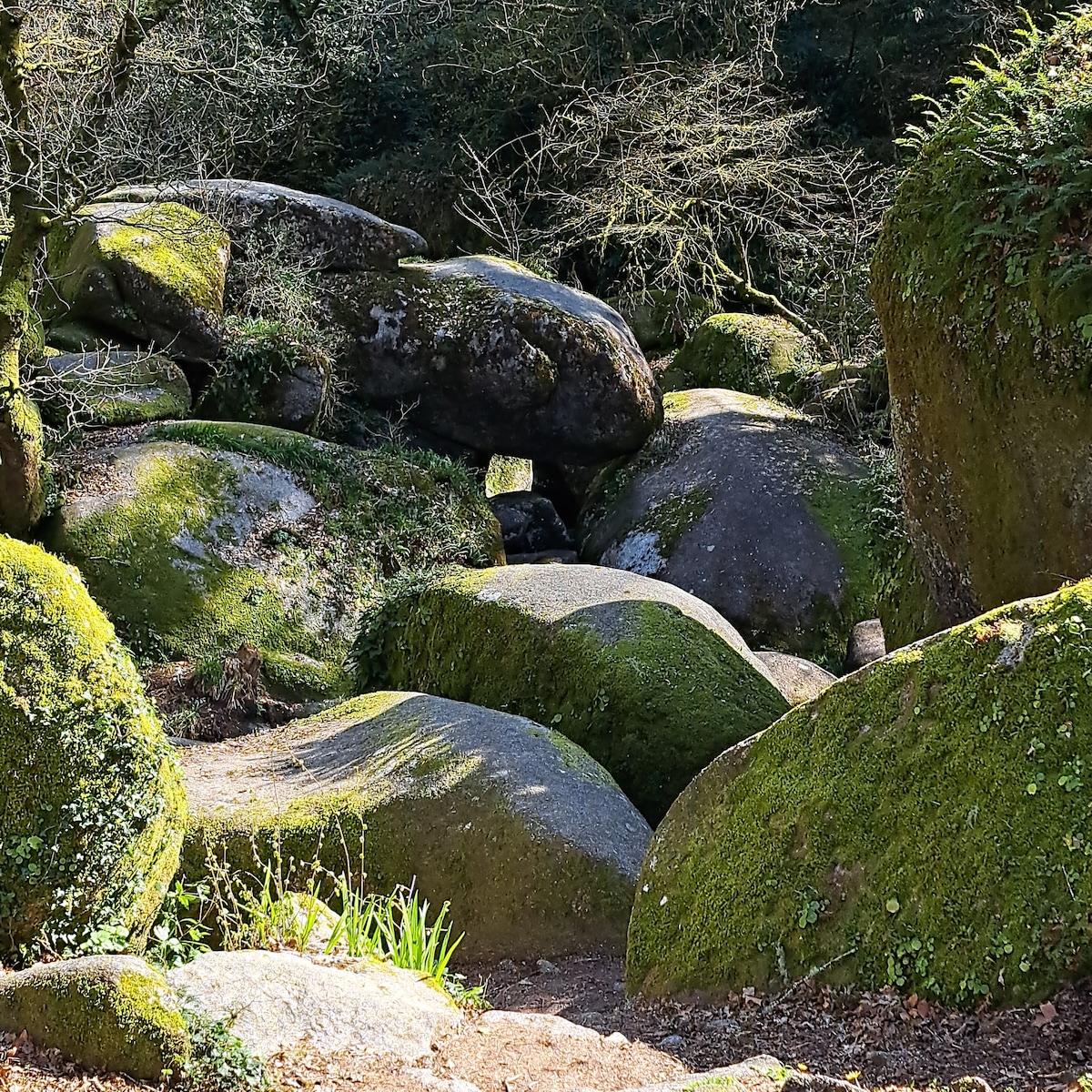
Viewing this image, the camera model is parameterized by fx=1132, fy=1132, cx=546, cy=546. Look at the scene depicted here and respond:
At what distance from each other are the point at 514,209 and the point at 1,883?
18.0 m

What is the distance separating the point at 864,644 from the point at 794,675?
6.12ft

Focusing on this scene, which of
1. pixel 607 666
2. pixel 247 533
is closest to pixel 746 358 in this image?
pixel 247 533

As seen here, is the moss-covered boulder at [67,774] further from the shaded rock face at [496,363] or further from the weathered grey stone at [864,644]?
the shaded rock face at [496,363]

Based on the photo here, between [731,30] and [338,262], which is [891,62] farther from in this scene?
[338,262]

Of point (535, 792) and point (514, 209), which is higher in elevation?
point (514, 209)

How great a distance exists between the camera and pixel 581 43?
833 inches

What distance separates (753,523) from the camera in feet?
45.6

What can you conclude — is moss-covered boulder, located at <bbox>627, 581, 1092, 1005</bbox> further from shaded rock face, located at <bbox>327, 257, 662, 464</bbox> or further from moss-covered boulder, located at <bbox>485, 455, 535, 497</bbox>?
moss-covered boulder, located at <bbox>485, 455, 535, 497</bbox>

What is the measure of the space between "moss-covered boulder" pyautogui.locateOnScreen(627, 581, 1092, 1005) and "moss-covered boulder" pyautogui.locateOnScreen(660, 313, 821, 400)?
1362 centimetres

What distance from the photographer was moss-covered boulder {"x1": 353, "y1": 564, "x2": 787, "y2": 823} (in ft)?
24.1

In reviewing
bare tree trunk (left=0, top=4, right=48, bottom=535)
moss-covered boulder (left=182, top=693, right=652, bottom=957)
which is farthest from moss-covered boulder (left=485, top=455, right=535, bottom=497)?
moss-covered boulder (left=182, top=693, right=652, bottom=957)

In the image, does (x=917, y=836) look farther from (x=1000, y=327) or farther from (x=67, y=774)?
(x=1000, y=327)

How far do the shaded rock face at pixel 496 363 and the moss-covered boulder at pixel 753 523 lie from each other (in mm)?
802

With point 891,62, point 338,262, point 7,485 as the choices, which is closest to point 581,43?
point 891,62
